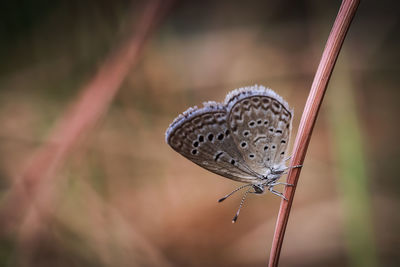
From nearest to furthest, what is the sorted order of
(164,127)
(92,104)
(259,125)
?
(259,125), (92,104), (164,127)

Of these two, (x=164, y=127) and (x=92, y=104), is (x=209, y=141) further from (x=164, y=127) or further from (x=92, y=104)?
(x=164, y=127)

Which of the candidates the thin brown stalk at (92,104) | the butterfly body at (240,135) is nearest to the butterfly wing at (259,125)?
the butterfly body at (240,135)

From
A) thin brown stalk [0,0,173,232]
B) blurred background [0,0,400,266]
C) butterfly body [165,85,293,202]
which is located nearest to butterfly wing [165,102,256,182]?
butterfly body [165,85,293,202]

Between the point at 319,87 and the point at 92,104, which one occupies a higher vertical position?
the point at 92,104

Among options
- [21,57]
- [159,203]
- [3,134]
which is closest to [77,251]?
[159,203]

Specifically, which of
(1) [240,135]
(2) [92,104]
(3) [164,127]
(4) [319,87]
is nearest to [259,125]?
(1) [240,135]
